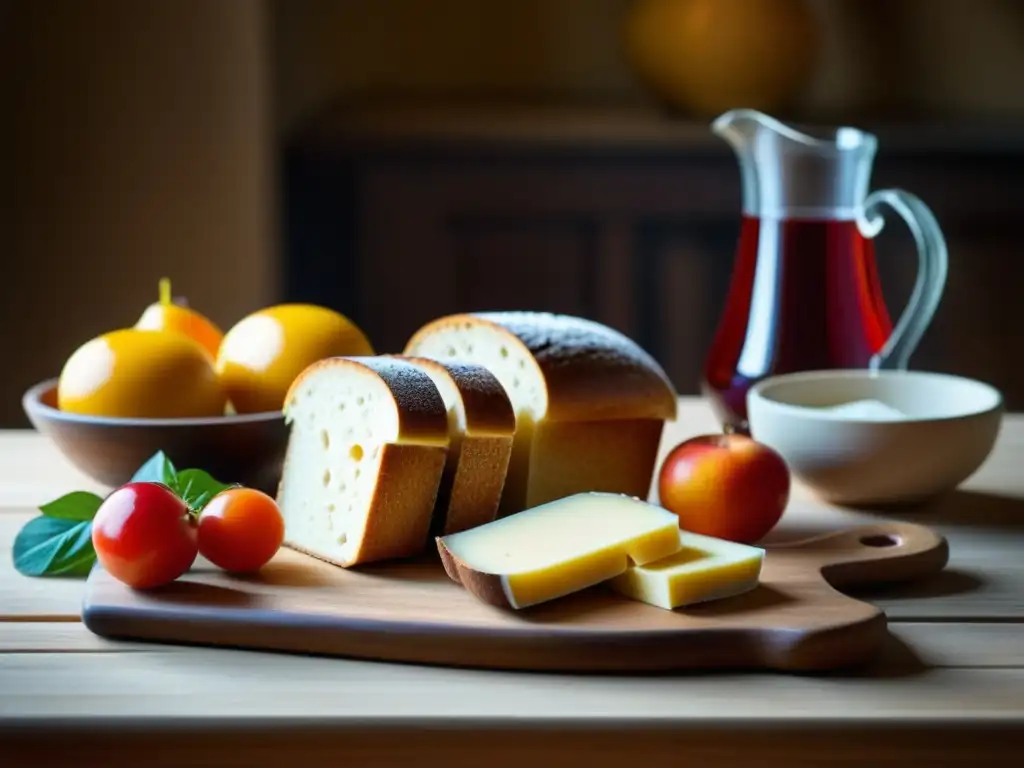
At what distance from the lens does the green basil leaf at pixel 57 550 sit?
1.09m

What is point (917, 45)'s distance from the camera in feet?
10.8

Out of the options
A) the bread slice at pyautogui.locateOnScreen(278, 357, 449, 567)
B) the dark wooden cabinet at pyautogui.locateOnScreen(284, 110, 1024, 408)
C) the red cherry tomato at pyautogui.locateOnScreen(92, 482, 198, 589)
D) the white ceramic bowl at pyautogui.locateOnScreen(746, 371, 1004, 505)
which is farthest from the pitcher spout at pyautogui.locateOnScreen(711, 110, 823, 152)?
the dark wooden cabinet at pyautogui.locateOnScreen(284, 110, 1024, 408)

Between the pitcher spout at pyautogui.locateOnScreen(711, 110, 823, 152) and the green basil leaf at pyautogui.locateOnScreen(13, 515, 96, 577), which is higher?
the pitcher spout at pyautogui.locateOnScreen(711, 110, 823, 152)

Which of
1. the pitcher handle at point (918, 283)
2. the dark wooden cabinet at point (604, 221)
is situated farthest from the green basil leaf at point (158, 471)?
the dark wooden cabinet at point (604, 221)

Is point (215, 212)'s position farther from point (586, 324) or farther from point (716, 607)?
point (716, 607)

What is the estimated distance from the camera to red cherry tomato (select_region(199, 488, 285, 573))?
3.35ft

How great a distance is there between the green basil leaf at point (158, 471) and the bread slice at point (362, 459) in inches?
3.8

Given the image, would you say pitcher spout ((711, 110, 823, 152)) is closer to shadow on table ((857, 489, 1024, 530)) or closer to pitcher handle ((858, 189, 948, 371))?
pitcher handle ((858, 189, 948, 371))

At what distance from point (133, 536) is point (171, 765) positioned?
21 cm

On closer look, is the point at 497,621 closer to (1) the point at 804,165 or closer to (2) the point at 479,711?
(2) the point at 479,711

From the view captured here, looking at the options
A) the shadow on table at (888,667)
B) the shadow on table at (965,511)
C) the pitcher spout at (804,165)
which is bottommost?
the shadow on table at (965,511)

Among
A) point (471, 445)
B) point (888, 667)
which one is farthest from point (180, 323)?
point (888, 667)

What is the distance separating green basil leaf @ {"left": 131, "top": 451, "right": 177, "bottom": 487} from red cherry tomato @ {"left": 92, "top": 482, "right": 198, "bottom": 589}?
0.09 metres

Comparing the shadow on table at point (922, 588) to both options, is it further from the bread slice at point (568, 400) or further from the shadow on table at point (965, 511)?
the bread slice at point (568, 400)
